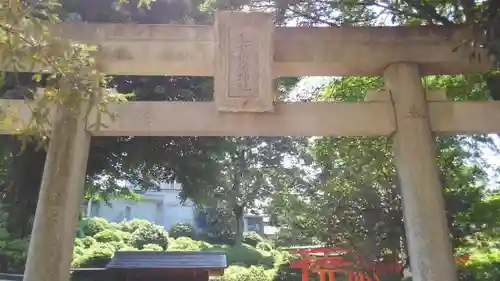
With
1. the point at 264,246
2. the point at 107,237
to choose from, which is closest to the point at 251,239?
the point at 264,246

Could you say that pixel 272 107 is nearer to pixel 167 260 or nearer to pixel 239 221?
pixel 167 260

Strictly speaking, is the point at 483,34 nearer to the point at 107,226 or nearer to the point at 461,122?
the point at 461,122

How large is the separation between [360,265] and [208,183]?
9.85 feet

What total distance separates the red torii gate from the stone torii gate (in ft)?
12.2

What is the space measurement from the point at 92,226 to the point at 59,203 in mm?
18370

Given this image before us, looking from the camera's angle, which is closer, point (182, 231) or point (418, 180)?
point (418, 180)

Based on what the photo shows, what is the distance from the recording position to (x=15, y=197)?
7836mm

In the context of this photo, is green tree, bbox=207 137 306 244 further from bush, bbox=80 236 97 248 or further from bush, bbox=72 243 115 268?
bush, bbox=80 236 97 248

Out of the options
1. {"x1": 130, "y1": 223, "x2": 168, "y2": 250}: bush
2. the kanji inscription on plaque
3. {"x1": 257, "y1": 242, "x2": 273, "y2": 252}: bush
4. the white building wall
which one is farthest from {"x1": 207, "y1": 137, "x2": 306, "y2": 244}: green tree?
the kanji inscription on plaque

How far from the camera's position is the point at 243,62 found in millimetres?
5016

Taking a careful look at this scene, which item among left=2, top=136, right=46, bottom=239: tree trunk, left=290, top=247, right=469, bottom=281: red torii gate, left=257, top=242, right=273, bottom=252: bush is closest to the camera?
left=2, top=136, right=46, bottom=239: tree trunk

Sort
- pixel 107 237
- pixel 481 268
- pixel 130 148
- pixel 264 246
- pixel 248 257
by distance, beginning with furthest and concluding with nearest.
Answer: pixel 264 246 → pixel 248 257 → pixel 107 237 → pixel 481 268 → pixel 130 148

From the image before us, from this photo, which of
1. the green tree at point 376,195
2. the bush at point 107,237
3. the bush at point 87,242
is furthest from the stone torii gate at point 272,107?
the bush at point 107,237

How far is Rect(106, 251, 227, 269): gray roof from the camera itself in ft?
32.8
